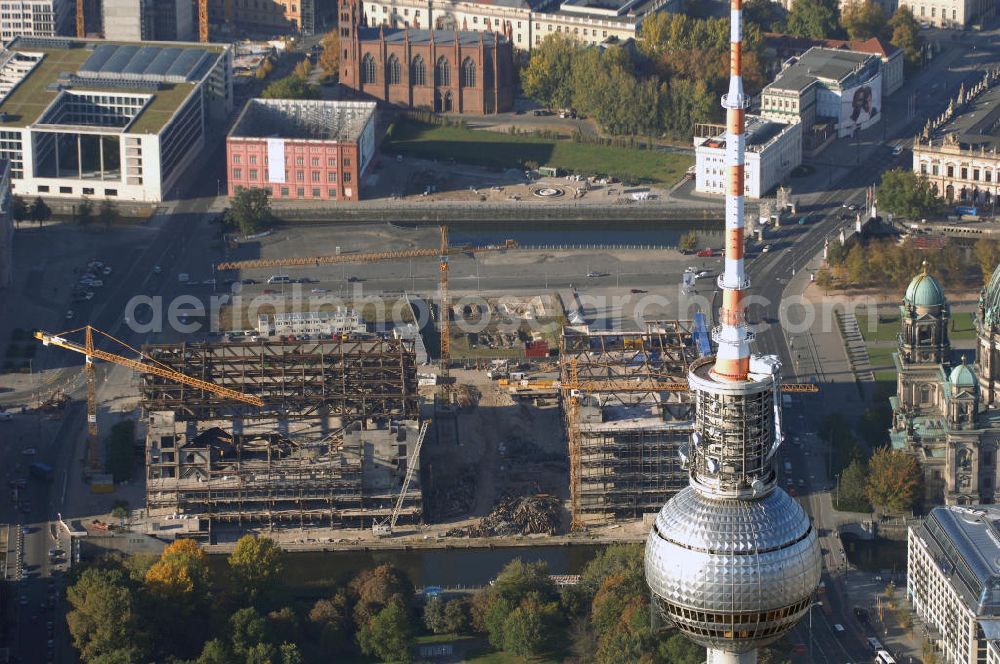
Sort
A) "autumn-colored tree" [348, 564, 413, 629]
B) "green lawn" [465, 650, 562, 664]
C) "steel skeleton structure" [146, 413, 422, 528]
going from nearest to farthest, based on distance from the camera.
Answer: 1. "green lawn" [465, 650, 562, 664]
2. "autumn-colored tree" [348, 564, 413, 629]
3. "steel skeleton structure" [146, 413, 422, 528]

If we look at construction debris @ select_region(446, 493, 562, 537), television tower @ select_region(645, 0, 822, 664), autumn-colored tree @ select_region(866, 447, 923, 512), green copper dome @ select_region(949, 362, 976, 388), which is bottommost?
construction debris @ select_region(446, 493, 562, 537)

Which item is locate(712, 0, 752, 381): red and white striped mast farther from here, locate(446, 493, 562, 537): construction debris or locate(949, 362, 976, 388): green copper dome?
locate(949, 362, 976, 388): green copper dome

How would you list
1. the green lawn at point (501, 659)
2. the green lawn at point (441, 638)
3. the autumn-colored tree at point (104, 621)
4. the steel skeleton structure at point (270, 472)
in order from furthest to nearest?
the steel skeleton structure at point (270, 472), the green lawn at point (441, 638), the green lawn at point (501, 659), the autumn-colored tree at point (104, 621)

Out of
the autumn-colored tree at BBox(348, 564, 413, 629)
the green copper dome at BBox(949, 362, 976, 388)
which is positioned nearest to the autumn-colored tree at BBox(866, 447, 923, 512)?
the green copper dome at BBox(949, 362, 976, 388)

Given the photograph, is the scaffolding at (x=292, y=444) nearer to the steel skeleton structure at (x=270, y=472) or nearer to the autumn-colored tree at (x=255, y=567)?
the steel skeleton structure at (x=270, y=472)

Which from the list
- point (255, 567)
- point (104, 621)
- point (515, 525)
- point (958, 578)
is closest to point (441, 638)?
point (255, 567)

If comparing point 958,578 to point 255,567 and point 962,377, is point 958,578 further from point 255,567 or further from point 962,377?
point 255,567

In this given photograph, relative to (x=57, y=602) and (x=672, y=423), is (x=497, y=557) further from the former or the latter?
(x=57, y=602)

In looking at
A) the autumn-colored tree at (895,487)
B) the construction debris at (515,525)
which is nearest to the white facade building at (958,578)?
the autumn-colored tree at (895,487)
